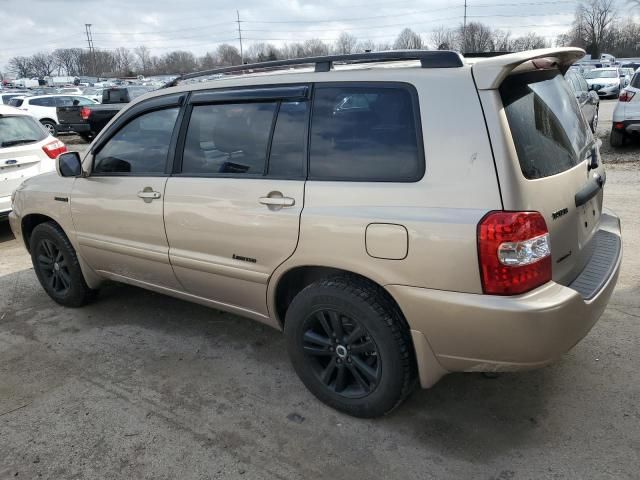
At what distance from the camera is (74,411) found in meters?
3.00

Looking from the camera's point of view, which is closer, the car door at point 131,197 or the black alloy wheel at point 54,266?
the car door at point 131,197

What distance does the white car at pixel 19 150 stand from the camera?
6426mm

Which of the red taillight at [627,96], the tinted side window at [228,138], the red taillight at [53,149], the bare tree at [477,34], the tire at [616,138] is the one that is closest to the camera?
the tinted side window at [228,138]

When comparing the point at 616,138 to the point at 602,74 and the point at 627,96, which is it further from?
the point at 602,74

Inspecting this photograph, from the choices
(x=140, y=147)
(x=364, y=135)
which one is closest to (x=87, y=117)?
(x=140, y=147)

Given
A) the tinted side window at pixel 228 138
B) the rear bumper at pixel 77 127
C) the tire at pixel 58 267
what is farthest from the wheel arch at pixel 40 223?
the rear bumper at pixel 77 127

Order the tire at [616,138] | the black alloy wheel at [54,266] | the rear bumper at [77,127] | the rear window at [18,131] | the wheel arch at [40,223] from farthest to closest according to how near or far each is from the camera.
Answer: the rear bumper at [77,127] → the tire at [616,138] → the rear window at [18,131] → the black alloy wheel at [54,266] → the wheel arch at [40,223]

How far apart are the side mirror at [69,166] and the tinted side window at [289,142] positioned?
182cm

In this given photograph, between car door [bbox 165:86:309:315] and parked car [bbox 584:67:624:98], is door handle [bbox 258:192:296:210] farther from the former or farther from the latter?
parked car [bbox 584:67:624:98]

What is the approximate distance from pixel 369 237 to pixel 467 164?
543 mm

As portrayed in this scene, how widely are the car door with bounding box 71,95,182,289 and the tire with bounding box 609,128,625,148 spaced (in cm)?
1021

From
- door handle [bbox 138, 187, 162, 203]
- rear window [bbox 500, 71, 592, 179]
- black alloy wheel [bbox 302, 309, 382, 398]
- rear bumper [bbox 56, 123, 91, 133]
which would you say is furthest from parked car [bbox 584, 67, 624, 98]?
black alloy wheel [bbox 302, 309, 382, 398]

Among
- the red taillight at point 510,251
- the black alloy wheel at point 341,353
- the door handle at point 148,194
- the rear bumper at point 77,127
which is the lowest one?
the black alloy wheel at point 341,353

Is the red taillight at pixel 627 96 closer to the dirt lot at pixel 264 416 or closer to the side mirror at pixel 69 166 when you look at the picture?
the dirt lot at pixel 264 416
